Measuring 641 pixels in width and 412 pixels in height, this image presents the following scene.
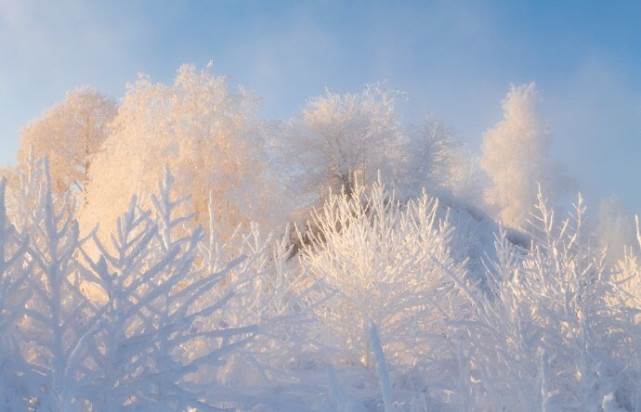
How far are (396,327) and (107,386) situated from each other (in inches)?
141

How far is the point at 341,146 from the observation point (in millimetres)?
19484

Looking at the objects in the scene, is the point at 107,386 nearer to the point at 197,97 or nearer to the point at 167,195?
the point at 167,195

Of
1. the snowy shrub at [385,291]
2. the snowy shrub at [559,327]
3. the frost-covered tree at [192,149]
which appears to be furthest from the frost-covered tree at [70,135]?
the snowy shrub at [559,327]

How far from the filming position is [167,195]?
2.86 meters

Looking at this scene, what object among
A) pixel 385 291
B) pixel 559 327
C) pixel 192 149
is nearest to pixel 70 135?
pixel 192 149

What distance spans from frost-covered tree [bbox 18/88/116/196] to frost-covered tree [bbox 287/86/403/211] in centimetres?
664

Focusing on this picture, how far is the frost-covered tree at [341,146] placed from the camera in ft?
62.6

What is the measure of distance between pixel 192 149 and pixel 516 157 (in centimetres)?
1928

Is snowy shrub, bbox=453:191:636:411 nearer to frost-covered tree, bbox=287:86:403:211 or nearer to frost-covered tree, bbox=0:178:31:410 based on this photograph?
frost-covered tree, bbox=0:178:31:410

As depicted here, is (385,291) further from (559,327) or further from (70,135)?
(70,135)

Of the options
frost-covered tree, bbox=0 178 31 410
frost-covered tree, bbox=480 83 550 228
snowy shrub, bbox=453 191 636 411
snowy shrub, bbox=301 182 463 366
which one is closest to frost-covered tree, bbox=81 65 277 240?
snowy shrub, bbox=301 182 463 366

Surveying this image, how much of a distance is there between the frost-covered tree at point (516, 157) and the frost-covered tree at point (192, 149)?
16.0 metres

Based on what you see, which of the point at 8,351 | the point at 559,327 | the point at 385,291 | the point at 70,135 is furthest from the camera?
the point at 70,135

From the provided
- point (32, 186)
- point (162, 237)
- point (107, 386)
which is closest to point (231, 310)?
point (162, 237)
